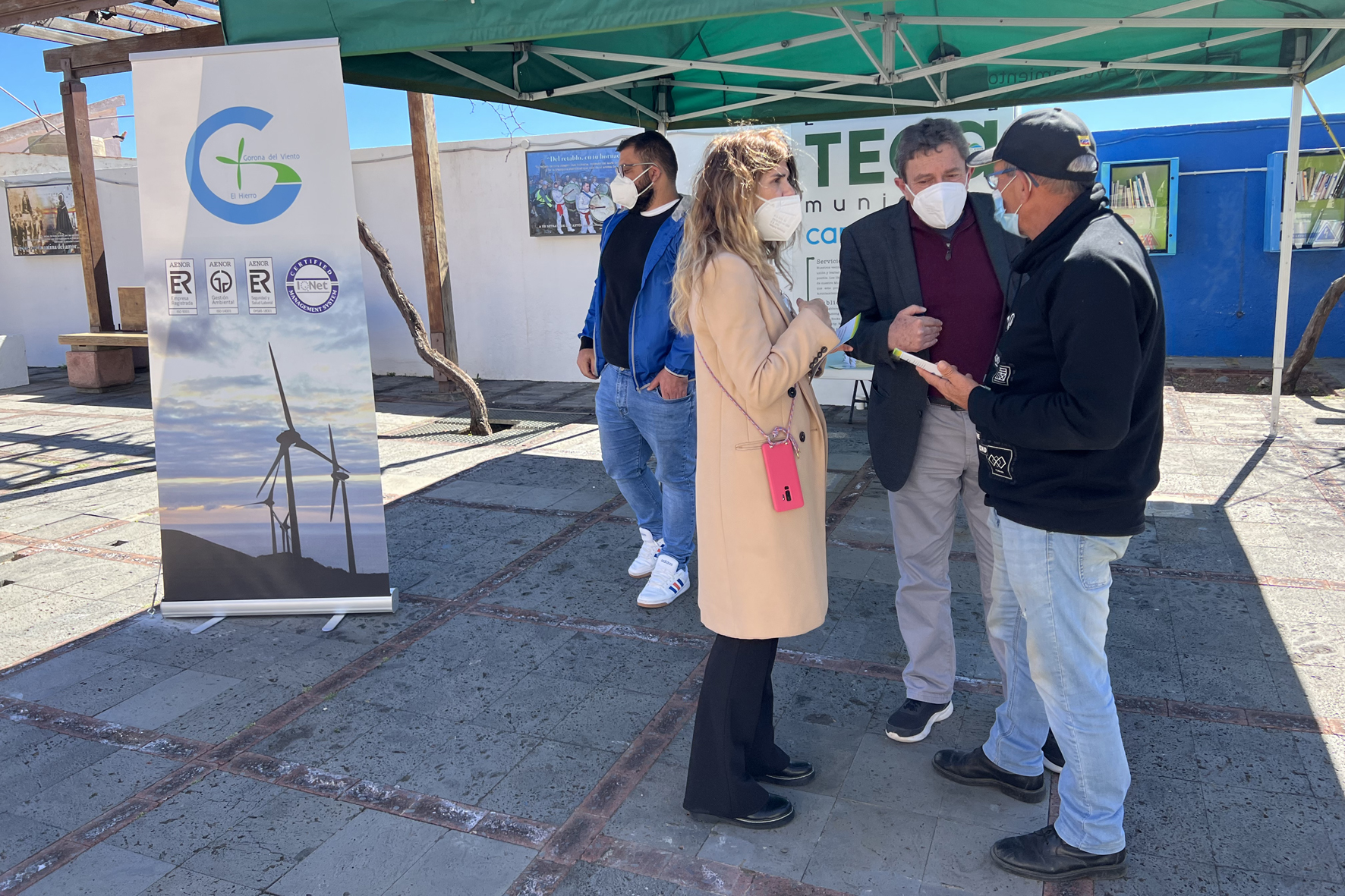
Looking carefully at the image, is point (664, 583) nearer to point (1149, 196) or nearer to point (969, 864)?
point (969, 864)

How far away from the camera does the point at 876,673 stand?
10.7ft

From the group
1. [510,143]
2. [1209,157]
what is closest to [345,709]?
[510,143]

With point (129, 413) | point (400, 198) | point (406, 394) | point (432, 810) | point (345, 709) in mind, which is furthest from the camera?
point (400, 198)

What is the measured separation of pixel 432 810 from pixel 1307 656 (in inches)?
117

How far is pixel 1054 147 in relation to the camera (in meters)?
1.96

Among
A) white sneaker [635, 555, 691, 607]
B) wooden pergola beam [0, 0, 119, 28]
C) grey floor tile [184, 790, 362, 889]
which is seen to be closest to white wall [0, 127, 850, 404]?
wooden pergola beam [0, 0, 119, 28]

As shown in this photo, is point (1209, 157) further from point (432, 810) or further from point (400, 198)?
point (432, 810)

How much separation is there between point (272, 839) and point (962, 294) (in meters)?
2.39

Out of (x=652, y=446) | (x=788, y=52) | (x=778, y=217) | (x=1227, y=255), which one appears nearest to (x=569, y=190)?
(x=788, y=52)

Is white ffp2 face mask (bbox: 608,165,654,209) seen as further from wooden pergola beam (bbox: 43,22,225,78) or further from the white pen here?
wooden pergola beam (bbox: 43,22,225,78)

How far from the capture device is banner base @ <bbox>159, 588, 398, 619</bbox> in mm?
3881

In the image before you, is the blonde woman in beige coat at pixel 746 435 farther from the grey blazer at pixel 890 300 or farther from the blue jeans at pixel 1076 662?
the blue jeans at pixel 1076 662

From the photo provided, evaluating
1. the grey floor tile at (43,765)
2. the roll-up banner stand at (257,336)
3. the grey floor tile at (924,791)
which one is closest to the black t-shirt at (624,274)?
the roll-up banner stand at (257,336)

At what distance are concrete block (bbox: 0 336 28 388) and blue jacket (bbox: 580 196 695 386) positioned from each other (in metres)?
9.70
